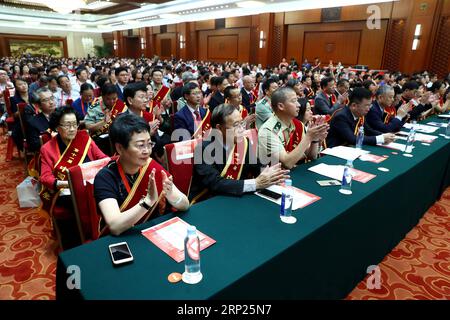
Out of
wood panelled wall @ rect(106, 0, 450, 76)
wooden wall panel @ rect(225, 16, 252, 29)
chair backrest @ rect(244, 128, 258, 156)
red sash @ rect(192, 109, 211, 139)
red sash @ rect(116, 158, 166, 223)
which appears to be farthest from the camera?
wooden wall panel @ rect(225, 16, 252, 29)

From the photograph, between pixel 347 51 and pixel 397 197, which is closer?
pixel 397 197

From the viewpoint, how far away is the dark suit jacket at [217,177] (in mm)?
1860

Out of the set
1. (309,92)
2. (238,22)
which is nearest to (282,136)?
(309,92)

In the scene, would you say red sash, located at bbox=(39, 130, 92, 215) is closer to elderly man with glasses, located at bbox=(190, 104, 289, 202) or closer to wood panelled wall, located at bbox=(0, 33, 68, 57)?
elderly man with glasses, located at bbox=(190, 104, 289, 202)

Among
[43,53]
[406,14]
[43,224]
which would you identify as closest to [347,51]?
[406,14]

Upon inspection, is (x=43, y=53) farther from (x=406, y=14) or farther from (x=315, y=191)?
(x=315, y=191)

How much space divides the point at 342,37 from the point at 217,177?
42.3ft

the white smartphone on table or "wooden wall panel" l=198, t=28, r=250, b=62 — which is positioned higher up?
"wooden wall panel" l=198, t=28, r=250, b=62

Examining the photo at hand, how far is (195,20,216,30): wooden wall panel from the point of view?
18.0 m

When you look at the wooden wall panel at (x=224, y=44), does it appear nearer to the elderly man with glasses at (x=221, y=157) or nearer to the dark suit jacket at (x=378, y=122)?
the dark suit jacket at (x=378, y=122)

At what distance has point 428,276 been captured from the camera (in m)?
2.32

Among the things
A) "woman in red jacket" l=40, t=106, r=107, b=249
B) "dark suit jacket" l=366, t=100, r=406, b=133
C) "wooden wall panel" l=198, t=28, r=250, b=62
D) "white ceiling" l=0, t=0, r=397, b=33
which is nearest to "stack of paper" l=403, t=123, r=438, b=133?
"dark suit jacket" l=366, t=100, r=406, b=133

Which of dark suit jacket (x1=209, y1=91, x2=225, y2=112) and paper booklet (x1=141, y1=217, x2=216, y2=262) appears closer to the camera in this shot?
paper booklet (x1=141, y1=217, x2=216, y2=262)
